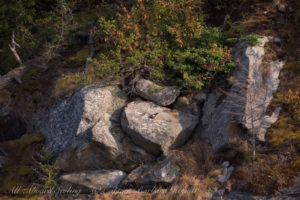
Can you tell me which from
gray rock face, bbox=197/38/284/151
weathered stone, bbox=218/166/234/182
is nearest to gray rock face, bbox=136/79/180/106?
gray rock face, bbox=197/38/284/151

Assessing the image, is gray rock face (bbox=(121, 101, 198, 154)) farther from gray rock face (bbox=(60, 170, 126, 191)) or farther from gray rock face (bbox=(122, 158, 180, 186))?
gray rock face (bbox=(60, 170, 126, 191))

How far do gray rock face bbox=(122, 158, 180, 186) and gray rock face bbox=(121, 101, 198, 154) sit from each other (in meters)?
0.70

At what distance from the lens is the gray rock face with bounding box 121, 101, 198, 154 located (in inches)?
396

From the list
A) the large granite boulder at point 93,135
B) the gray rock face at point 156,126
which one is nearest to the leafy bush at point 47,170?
the large granite boulder at point 93,135

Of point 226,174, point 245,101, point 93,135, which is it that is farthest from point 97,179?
point 245,101

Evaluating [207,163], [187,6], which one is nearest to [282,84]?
[207,163]

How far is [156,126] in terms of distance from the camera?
34.0ft


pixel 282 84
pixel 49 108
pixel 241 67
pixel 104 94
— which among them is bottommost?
pixel 49 108

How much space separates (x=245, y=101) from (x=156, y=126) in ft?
12.9

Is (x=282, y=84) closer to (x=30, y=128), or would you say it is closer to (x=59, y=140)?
(x=59, y=140)

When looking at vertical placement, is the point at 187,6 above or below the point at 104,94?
above

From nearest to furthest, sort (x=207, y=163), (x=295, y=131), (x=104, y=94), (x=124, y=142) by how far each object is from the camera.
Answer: (x=295, y=131)
(x=207, y=163)
(x=124, y=142)
(x=104, y=94)

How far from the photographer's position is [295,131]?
8.63 meters

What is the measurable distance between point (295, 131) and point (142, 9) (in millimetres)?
9577
